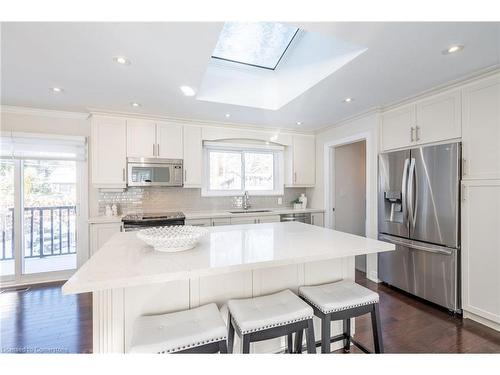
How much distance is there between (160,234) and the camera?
1398 millimetres

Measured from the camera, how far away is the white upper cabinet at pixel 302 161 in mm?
4207

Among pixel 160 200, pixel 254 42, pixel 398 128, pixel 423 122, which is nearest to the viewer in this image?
pixel 254 42

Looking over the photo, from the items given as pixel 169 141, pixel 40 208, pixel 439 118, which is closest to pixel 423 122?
pixel 439 118

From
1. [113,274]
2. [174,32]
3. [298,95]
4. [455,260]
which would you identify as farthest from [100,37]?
[455,260]

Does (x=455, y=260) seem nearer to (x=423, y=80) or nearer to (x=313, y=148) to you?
(x=423, y=80)

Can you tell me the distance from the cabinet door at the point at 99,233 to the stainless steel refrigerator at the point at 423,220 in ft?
11.6

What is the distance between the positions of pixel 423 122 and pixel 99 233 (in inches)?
163

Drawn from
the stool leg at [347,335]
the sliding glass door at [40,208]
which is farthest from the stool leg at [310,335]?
Answer: the sliding glass door at [40,208]

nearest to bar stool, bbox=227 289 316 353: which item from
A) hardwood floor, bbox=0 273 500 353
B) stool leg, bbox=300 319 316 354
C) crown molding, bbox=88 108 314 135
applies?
stool leg, bbox=300 319 316 354

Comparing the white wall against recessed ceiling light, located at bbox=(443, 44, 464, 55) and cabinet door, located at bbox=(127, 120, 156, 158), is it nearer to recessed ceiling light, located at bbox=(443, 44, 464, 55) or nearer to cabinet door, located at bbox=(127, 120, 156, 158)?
recessed ceiling light, located at bbox=(443, 44, 464, 55)

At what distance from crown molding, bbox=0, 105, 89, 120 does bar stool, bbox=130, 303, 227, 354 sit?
332 cm

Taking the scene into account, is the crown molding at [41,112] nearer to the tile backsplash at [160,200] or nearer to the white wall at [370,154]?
the tile backsplash at [160,200]

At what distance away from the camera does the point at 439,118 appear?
2.42m

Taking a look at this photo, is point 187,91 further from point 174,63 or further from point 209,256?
point 209,256
